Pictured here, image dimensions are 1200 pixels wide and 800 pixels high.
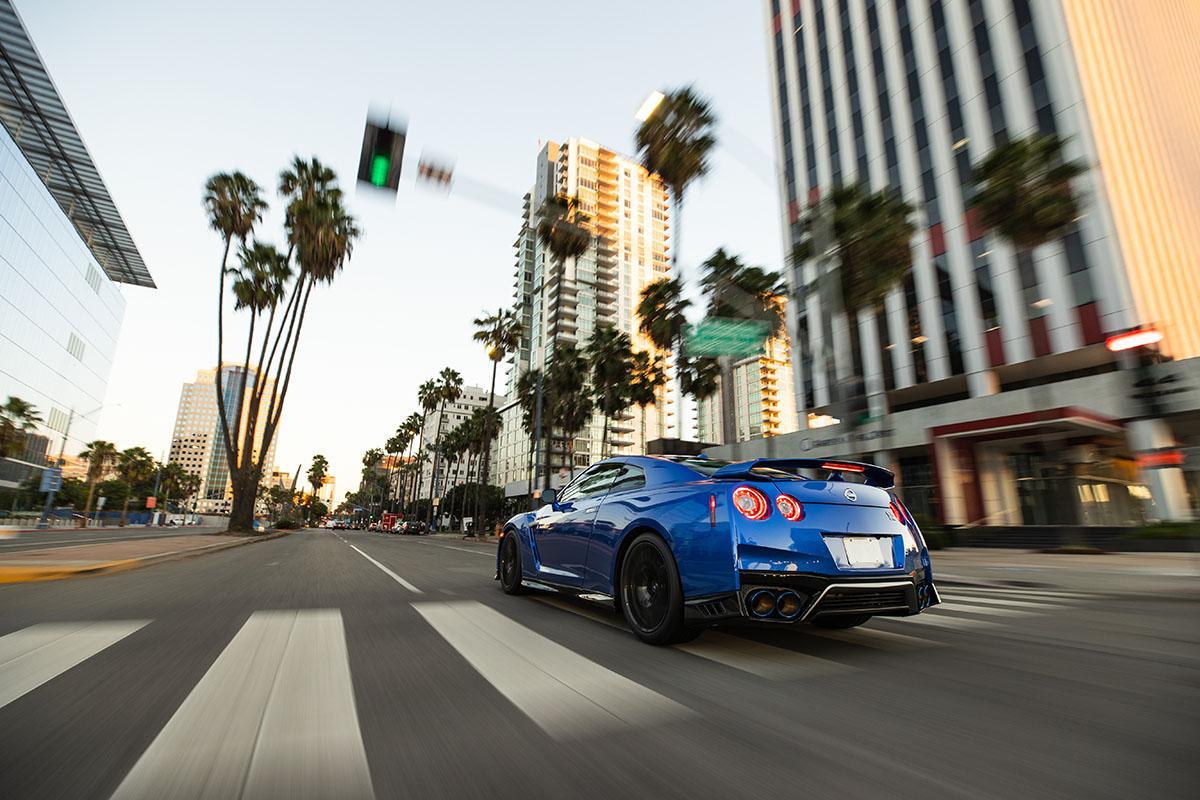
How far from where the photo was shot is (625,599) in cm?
404

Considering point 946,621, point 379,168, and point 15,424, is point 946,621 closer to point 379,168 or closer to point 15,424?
point 379,168

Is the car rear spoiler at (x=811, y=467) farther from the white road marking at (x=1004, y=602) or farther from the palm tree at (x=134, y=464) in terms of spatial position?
the palm tree at (x=134, y=464)

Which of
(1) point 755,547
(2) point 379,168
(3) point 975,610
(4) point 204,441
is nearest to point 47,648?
(1) point 755,547

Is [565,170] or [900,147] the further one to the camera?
[565,170]

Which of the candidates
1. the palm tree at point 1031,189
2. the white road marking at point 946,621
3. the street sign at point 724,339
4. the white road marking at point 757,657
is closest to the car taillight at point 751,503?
the white road marking at point 757,657

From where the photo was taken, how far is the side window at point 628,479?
14.3 ft

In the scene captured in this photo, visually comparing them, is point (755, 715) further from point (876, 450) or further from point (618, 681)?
point (876, 450)

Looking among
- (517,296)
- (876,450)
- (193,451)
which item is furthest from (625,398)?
(193,451)

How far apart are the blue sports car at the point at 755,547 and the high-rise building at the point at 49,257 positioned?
62661mm

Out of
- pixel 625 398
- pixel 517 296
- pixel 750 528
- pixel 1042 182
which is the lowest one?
pixel 750 528

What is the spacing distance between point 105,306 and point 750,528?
89393 millimetres


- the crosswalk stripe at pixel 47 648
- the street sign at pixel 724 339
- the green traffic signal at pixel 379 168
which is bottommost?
the crosswalk stripe at pixel 47 648

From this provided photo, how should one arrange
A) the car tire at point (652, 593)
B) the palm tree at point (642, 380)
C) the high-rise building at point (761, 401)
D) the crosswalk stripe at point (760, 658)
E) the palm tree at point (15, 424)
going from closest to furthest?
the crosswalk stripe at point (760, 658) → the car tire at point (652, 593) → the palm tree at point (642, 380) → the palm tree at point (15, 424) → the high-rise building at point (761, 401)

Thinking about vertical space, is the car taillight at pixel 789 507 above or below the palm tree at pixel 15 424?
below
